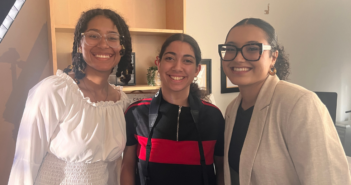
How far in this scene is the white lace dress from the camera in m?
1.03

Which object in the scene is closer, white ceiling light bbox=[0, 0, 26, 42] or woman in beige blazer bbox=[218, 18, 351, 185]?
white ceiling light bbox=[0, 0, 26, 42]

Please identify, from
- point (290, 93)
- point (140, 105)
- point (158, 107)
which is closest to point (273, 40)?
point (290, 93)

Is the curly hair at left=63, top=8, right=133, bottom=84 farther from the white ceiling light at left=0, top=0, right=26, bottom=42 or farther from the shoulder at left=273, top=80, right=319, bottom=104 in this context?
the shoulder at left=273, top=80, right=319, bottom=104

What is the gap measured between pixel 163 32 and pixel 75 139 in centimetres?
118

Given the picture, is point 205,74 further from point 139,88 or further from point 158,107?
point 158,107

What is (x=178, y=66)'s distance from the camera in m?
1.16

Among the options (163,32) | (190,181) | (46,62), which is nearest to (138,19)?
(163,32)

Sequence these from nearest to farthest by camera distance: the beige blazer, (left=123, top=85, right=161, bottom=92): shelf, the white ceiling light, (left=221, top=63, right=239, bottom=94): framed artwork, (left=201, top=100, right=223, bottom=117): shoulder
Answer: the white ceiling light
the beige blazer
(left=201, top=100, right=223, bottom=117): shoulder
(left=123, top=85, right=161, bottom=92): shelf
(left=221, top=63, right=239, bottom=94): framed artwork

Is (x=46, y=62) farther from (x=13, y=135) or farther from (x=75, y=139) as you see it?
(x=75, y=139)

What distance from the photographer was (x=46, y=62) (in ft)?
5.94

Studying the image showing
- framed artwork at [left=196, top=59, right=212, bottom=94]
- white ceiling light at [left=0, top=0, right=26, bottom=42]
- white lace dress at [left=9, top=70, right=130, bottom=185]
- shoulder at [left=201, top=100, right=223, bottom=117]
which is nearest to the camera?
white ceiling light at [left=0, top=0, right=26, bottom=42]

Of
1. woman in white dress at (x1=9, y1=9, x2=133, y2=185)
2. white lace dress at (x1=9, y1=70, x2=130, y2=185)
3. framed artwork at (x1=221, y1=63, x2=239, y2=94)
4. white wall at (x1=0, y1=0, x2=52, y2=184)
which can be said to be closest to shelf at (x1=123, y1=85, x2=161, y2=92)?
woman in white dress at (x1=9, y1=9, x2=133, y2=185)

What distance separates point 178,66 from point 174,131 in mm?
352

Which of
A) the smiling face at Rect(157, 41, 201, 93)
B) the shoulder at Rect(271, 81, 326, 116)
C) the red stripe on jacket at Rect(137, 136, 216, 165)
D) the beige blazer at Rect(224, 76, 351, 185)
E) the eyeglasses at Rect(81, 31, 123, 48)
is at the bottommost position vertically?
the red stripe on jacket at Rect(137, 136, 216, 165)
